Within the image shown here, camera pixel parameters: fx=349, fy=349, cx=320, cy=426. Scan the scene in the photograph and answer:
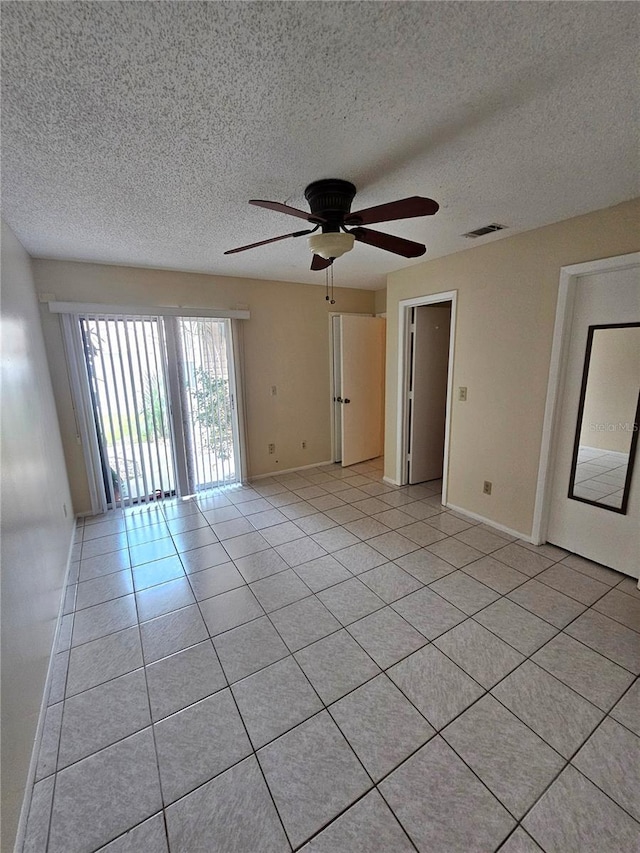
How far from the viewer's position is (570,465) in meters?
2.52

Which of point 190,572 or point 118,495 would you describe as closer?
point 190,572

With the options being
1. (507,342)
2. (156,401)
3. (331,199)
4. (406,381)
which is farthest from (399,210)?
(156,401)

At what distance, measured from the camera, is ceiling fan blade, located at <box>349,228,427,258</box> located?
1795 mm

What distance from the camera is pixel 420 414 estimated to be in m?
3.94

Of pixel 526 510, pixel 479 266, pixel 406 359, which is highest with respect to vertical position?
pixel 479 266

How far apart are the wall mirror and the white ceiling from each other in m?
0.84

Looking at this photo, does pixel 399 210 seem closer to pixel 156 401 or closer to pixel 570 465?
pixel 570 465

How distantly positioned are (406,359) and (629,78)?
263 centimetres

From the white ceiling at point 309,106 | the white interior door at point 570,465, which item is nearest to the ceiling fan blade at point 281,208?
the white ceiling at point 309,106

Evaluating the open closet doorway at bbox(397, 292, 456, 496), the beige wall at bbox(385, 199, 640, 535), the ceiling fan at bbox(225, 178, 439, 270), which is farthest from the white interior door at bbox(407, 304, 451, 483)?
the ceiling fan at bbox(225, 178, 439, 270)

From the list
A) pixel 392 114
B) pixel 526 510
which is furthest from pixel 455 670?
pixel 392 114

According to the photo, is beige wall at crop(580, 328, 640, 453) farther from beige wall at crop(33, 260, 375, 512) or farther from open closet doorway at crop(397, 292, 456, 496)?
beige wall at crop(33, 260, 375, 512)

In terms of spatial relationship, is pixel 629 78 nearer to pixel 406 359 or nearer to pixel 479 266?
pixel 479 266

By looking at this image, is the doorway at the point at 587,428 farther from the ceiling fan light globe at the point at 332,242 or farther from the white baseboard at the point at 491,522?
the ceiling fan light globe at the point at 332,242
